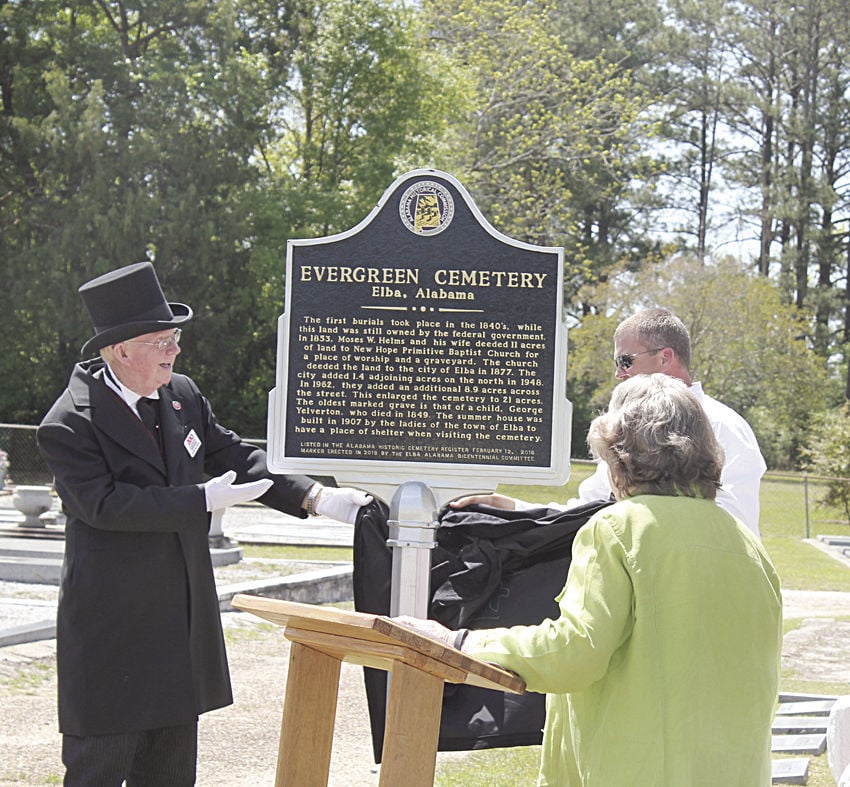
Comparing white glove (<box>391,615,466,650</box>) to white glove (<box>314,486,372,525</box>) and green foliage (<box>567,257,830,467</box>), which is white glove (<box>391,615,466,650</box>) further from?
green foliage (<box>567,257,830,467</box>)

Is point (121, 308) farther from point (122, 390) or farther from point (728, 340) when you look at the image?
point (728, 340)

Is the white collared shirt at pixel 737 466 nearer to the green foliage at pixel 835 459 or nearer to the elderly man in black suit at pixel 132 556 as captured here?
the elderly man in black suit at pixel 132 556

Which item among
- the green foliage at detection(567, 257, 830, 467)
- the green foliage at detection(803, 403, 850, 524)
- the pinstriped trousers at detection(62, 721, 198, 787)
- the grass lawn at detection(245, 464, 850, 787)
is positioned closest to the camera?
the pinstriped trousers at detection(62, 721, 198, 787)

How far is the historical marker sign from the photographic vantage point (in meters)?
4.92

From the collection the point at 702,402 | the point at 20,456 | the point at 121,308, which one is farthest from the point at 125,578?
the point at 20,456

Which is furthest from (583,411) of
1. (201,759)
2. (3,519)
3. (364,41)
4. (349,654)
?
(349,654)

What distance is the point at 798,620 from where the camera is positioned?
11367 millimetres

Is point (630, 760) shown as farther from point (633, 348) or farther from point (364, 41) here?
point (364, 41)

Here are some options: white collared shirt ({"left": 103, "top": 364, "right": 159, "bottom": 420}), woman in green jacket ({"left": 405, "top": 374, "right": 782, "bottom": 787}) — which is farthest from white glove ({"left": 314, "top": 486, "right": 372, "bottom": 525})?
woman in green jacket ({"left": 405, "top": 374, "right": 782, "bottom": 787})

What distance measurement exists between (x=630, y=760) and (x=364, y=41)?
31168mm

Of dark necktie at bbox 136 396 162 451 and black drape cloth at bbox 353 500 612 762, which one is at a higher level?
dark necktie at bbox 136 396 162 451

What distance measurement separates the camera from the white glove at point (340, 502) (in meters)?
4.94

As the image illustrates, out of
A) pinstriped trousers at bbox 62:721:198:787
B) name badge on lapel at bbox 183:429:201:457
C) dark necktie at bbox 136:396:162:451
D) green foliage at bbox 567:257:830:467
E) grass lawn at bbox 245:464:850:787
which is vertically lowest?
grass lawn at bbox 245:464:850:787

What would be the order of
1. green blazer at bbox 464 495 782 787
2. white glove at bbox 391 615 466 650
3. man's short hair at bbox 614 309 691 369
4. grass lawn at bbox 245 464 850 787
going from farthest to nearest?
grass lawn at bbox 245 464 850 787
man's short hair at bbox 614 309 691 369
white glove at bbox 391 615 466 650
green blazer at bbox 464 495 782 787
